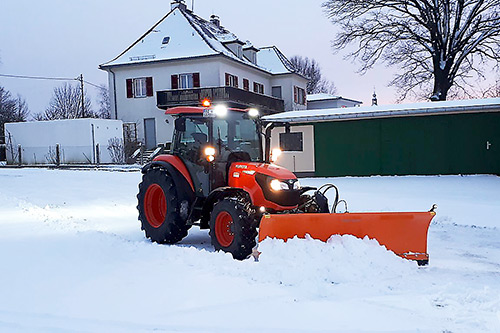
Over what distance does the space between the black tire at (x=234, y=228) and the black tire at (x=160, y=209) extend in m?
1.05

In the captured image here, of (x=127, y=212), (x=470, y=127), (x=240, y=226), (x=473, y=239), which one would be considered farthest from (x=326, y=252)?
(x=470, y=127)

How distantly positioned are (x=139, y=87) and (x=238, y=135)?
26230mm

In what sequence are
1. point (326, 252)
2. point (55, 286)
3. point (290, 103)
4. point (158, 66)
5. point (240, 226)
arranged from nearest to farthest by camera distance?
point (55, 286)
point (326, 252)
point (240, 226)
point (158, 66)
point (290, 103)

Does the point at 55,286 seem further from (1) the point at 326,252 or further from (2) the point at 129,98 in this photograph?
(2) the point at 129,98

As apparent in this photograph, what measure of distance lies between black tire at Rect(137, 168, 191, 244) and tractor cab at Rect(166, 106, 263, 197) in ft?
1.43

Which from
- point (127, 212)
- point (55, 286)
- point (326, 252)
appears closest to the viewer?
point (55, 286)

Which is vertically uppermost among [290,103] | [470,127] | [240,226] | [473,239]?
[290,103]

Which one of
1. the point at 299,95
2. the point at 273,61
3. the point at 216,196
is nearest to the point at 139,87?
the point at 273,61

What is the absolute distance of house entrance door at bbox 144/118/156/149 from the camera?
31.8 meters

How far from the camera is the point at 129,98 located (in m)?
32.4

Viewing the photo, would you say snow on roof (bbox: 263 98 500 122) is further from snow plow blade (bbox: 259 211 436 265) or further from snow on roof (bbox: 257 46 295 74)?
snow on roof (bbox: 257 46 295 74)

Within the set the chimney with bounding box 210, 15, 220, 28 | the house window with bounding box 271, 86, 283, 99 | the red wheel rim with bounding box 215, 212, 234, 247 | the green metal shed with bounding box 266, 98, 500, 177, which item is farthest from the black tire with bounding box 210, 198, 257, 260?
the chimney with bounding box 210, 15, 220, 28

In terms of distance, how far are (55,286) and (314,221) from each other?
303 cm

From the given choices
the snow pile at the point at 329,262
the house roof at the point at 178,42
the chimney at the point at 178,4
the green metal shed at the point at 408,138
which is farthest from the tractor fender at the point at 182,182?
the chimney at the point at 178,4
